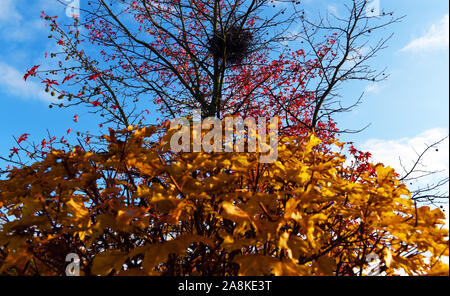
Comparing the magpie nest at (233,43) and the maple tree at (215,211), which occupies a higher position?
the magpie nest at (233,43)

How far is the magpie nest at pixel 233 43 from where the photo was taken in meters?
6.09

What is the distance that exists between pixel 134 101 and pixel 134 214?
521 centimetres

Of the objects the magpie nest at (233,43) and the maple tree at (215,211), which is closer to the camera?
the maple tree at (215,211)

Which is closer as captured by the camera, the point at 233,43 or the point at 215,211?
the point at 215,211

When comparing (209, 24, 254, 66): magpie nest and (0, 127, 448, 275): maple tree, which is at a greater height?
(209, 24, 254, 66): magpie nest

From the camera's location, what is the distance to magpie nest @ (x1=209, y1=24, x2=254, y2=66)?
6090mm

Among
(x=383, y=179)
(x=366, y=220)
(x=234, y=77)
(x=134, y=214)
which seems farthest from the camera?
(x=234, y=77)

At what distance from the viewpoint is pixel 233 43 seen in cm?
602

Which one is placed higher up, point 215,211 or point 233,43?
point 233,43

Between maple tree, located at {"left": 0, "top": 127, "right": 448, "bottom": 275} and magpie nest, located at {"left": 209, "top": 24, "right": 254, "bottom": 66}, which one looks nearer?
maple tree, located at {"left": 0, "top": 127, "right": 448, "bottom": 275}
